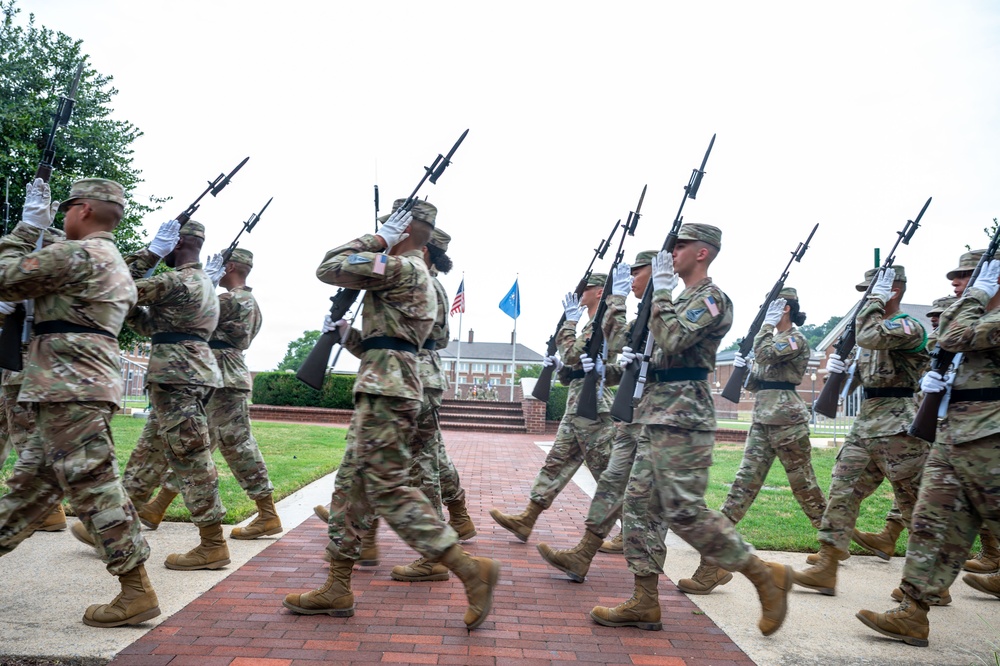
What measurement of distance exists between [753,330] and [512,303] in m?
20.8

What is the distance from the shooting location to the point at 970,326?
158 inches

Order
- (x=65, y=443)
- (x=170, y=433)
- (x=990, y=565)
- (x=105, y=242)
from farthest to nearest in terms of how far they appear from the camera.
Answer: (x=990, y=565) → (x=170, y=433) → (x=105, y=242) → (x=65, y=443)

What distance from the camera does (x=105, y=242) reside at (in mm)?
3959

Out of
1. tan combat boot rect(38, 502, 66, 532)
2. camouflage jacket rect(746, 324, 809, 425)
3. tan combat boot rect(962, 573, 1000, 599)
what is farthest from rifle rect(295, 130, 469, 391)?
tan combat boot rect(962, 573, 1000, 599)

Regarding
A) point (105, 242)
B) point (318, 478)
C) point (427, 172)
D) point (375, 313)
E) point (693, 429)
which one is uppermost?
point (427, 172)

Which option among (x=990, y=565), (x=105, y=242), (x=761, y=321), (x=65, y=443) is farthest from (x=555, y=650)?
(x=761, y=321)

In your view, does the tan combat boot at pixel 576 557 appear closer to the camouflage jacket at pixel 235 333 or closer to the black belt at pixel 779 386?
the black belt at pixel 779 386

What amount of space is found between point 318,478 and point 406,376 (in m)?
5.86

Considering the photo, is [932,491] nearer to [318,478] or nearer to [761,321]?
[761,321]

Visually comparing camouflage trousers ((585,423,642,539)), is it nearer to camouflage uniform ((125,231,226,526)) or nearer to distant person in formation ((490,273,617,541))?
distant person in formation ((490,273,617,541))

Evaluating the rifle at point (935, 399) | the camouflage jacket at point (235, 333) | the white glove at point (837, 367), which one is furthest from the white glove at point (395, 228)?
the white glove at point (837, 367)

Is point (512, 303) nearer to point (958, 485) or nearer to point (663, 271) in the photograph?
point (663, 271)

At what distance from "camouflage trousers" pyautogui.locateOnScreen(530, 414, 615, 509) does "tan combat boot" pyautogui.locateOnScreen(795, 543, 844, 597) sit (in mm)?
1754

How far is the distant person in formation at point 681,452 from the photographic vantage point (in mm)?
3865
